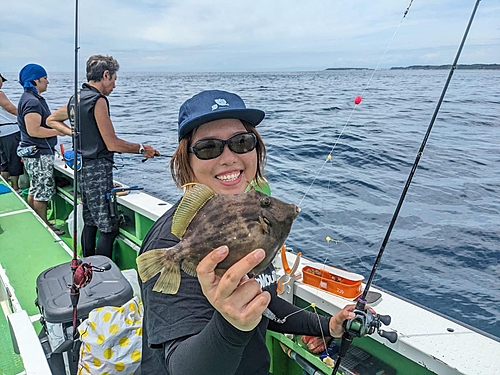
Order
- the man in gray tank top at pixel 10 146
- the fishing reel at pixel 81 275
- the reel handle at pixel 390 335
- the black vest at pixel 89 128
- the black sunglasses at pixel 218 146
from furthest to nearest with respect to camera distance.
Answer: the man in gray tank top at pixel 10 146 → the black vest at pixel 89 128 → the fishing reel at pixel 81 275 → the reel handle at pixel 390 335 → the black sunglasses at pixel 218 146

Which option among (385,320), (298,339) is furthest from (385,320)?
(298,339)

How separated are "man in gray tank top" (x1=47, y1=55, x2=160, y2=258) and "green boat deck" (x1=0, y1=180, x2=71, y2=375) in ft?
1.67

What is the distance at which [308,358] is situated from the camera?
244cm

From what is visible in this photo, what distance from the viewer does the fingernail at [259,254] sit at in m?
1.02

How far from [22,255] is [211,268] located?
3.64m

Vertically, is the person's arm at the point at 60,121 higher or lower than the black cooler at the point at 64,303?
higher

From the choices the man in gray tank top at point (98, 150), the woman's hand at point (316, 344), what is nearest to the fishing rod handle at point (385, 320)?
the woman's hand at point (316, 344)

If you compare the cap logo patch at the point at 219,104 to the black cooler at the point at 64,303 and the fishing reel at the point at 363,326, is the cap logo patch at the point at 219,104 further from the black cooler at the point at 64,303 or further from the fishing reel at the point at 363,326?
the black cooler at the point at 64,303

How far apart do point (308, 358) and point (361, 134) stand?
9296mm

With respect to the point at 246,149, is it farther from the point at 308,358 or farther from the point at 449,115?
the point at 449,115

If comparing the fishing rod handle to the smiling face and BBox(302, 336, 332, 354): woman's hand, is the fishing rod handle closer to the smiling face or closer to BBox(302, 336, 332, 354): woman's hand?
BBox(302, 336, 332, 354): woman's hand

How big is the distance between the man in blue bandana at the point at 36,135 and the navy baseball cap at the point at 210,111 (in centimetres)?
370

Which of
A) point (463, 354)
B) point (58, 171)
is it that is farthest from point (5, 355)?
point (58, 171)

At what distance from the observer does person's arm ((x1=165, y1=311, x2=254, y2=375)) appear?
1105 millimetres
